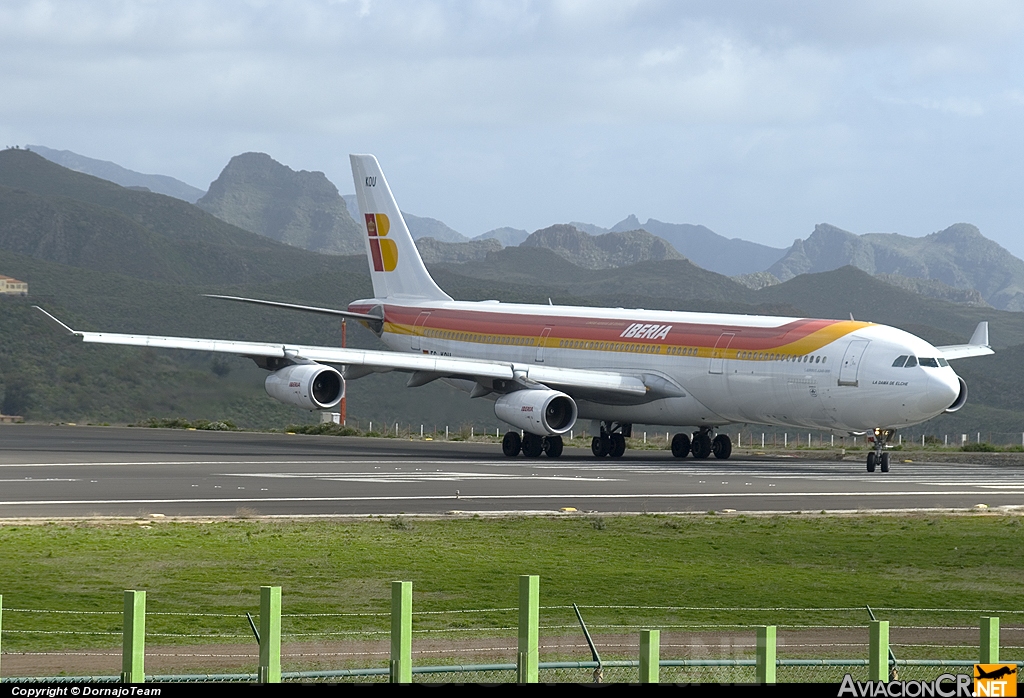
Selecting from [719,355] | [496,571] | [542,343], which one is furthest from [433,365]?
[496,571]

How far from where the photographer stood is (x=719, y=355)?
42.3 meters

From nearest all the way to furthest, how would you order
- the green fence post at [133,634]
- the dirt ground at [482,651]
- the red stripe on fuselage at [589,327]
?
the green fence post at [133,634] < the dirt ground at [482,651] < the red stripe on fuselage at [589,327]

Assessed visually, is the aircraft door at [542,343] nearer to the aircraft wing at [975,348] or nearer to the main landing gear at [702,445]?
the main landing gear at [702,445]

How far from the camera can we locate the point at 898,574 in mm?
20719

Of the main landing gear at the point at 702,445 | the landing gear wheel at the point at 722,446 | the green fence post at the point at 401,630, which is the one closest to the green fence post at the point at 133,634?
the green fence post at the point at 401,630

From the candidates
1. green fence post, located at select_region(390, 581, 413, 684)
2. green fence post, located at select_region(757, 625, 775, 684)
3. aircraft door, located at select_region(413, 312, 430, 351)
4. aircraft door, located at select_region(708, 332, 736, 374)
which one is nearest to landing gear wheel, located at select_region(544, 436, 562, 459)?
aircraft door, located at select_region(708, 332, 736, 374)

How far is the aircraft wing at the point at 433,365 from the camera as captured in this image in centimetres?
4381

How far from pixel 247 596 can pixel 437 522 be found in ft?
25.3

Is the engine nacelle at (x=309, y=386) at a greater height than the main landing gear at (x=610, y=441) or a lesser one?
greater

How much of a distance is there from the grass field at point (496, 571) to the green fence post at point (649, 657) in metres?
6.44

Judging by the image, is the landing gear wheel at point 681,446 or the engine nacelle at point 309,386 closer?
the engine nacelle at point 309,386

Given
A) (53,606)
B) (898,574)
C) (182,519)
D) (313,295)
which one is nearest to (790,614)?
(898,574)

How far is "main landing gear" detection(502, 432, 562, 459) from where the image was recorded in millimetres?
44875

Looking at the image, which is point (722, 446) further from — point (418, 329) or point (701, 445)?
point (418, 329)
